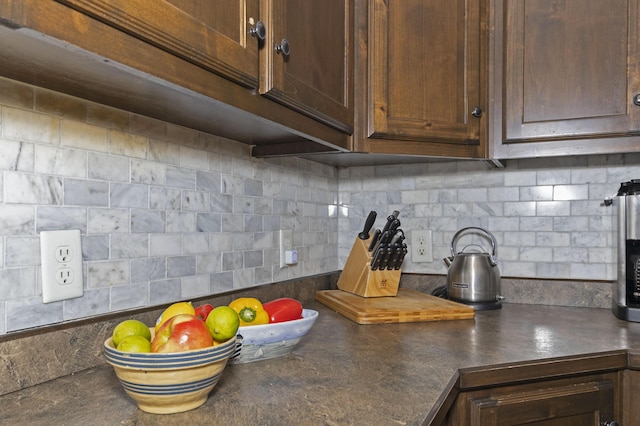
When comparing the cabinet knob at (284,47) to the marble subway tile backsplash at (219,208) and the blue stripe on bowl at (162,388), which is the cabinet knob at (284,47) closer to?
the marble subway tile backsplash at (219,208)

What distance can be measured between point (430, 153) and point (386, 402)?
0.91 meters

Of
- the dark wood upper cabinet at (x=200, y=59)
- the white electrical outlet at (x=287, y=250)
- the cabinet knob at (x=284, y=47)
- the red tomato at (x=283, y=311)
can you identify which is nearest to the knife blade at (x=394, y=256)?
the white electrical outlet at (x=287, y=250)

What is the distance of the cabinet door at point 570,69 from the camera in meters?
1.45

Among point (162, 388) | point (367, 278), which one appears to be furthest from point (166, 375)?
point (367, 278)

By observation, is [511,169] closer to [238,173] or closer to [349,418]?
[238,173]

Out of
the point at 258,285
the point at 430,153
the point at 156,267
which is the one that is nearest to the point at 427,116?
the point at 430,153

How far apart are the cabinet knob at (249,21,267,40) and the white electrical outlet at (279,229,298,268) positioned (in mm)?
822

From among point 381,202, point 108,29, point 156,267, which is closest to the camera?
point 108,29

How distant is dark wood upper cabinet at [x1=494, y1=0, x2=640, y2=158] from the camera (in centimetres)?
145

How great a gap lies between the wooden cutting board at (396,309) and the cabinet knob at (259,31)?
83 cm

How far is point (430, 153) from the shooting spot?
5.09 feet

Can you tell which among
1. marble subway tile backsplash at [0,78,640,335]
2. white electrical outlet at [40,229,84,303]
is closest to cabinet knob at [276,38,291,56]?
marble subway tile backsplash at [0,78,640,335]

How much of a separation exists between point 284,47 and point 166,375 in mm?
664

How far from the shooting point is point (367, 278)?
1.67 meters
